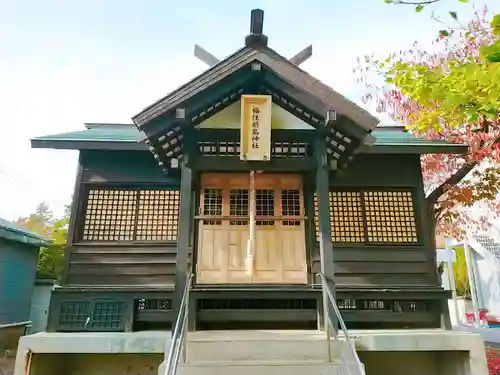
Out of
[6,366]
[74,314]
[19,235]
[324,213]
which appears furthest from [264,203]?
[19,235]

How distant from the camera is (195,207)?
6.66 meters

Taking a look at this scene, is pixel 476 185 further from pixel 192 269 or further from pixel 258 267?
pixel 192 269

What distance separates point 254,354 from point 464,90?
4.09 m

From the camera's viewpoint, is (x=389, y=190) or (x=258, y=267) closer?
(x=258, y=267)

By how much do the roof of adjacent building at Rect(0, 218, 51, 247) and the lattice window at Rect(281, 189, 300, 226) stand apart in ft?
23.6

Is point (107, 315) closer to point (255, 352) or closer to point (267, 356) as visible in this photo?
point (255, 352)

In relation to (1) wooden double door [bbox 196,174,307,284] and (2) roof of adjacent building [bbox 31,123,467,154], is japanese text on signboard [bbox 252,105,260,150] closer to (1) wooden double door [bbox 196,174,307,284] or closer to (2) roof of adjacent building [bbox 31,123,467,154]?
(1) wooden double door [bbox 196,174,307,284]

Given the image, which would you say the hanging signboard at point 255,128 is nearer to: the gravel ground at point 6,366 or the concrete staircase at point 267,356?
the concrete staircase at point 267,356

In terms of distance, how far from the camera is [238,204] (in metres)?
6.70

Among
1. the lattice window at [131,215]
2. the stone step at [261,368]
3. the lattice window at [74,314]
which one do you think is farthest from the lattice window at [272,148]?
the lattice window at [74,314]

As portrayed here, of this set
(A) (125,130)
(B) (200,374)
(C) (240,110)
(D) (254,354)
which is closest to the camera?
(B) (200,374)

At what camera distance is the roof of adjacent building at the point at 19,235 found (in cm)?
929

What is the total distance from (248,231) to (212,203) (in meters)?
0.84

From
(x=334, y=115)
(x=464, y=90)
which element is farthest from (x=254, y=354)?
(x=464, y=90)
